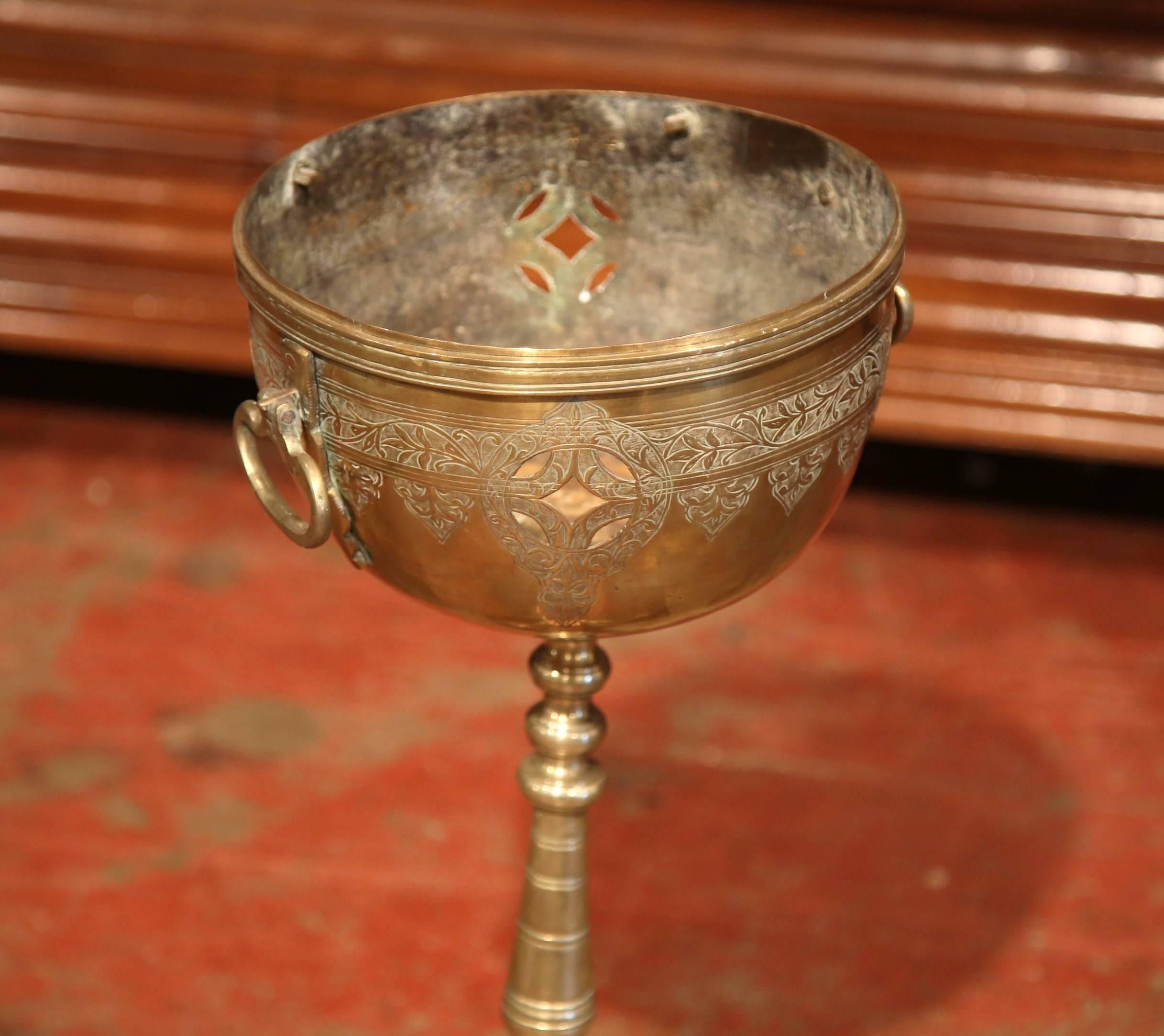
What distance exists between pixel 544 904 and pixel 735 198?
0.55 meters

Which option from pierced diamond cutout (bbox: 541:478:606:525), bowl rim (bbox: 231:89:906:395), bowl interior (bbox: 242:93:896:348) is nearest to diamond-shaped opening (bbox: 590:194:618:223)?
bowl interior (bbox: 242:93:896:348)

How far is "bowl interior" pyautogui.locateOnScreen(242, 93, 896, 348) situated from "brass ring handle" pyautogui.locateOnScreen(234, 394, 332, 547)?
18 cm

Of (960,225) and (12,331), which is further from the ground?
(960,225)

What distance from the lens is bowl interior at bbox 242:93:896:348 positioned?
3.63ft

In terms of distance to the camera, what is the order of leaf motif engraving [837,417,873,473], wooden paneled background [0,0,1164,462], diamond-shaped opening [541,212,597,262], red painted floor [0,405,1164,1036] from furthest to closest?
1. diamond-shaped opening [541,212,597,262]
2. wooden paneled background [0,0,1164,462]
3. red painted floor [0,405,1164,1036]
4. leaf motif engraving [837,417,873,473]

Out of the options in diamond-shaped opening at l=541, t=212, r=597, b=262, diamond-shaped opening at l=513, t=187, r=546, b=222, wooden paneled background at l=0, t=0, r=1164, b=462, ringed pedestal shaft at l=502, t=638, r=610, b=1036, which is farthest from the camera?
diamond-shaped opening at l=541, t=212, r=597, b=262

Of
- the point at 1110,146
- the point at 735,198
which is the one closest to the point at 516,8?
the point at 1110,146

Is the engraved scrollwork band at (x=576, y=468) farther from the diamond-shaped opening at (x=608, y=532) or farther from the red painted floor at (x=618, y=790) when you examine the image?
the red painted floor at (x=618, y=790)

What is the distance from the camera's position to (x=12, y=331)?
212 centimetres

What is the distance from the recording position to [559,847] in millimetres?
1109

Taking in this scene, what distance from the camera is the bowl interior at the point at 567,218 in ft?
3.63

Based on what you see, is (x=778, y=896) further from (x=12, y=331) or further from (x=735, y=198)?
(x=12, y=331)

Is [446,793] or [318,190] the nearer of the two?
[318,190]

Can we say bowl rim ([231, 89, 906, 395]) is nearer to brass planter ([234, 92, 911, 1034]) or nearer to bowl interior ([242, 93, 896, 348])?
brass planter ([234, 92, 911, 1034])
